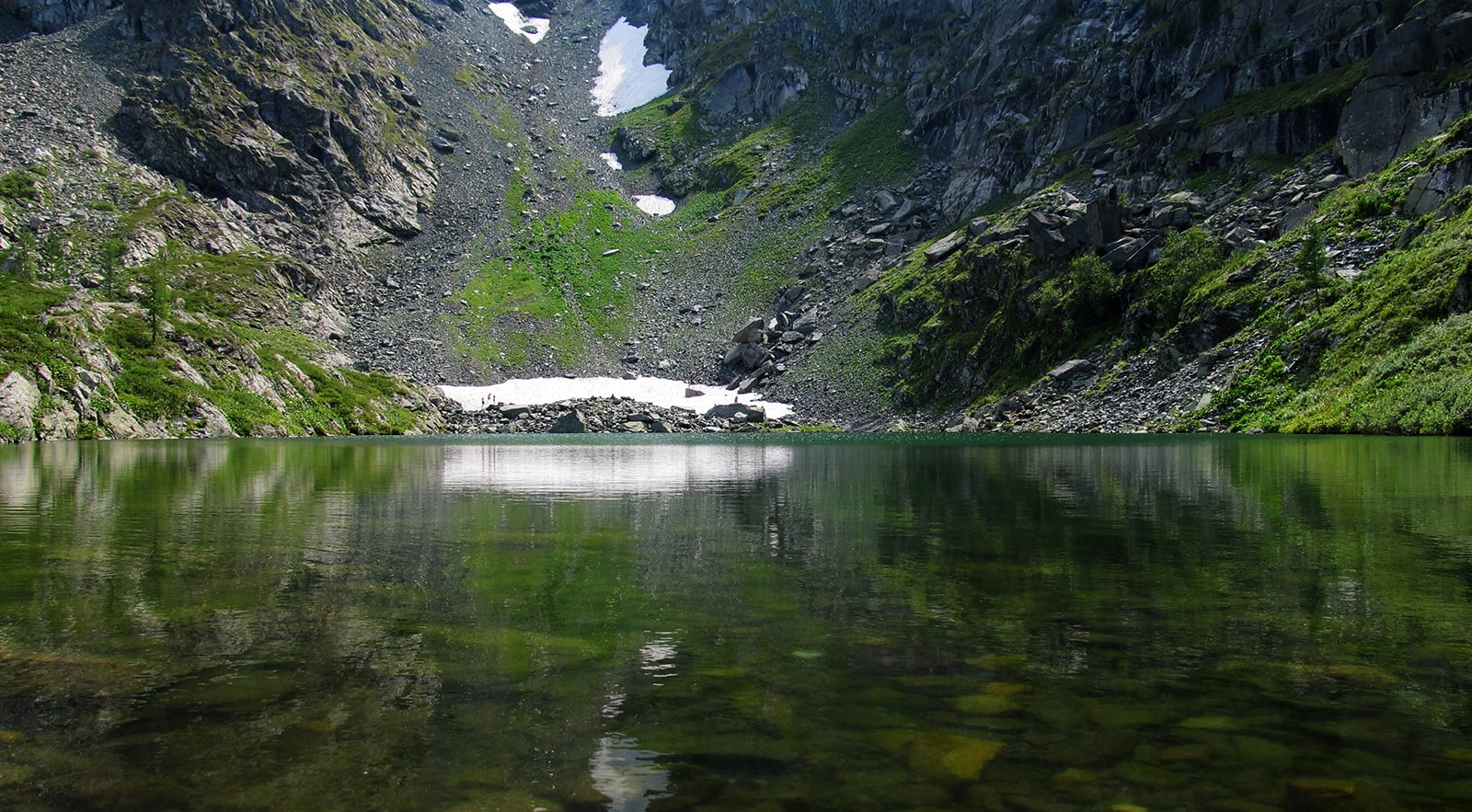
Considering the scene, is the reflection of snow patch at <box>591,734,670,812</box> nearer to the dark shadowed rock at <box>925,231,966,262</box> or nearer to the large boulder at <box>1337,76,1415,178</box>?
the large boulder at <box>1337,76,1415,178</box>

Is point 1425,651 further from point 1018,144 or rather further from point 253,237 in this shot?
point 253,237

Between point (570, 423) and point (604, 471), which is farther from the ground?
point (570, 423)

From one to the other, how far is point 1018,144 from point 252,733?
143 metres

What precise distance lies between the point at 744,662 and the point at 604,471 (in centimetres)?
2786

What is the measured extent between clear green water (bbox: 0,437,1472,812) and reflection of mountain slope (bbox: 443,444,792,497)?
9.09 metres

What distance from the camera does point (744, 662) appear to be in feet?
26.1

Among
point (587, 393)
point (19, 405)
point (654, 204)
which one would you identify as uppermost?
point (654, 204)

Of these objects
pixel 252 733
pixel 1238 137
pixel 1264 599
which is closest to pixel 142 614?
pixel 252 733

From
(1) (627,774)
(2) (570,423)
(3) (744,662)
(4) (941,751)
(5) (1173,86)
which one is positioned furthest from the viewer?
(5) (1173,86)

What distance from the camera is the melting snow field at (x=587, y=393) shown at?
123 metres

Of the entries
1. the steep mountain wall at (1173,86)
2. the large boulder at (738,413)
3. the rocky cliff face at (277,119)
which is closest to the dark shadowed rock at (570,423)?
the large boulder at (738,413)

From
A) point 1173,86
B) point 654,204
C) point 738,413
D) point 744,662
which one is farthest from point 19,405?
point 654,204

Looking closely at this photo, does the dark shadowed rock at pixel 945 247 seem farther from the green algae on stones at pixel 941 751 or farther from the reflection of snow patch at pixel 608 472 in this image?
the green algae on stones at pixel 941 751

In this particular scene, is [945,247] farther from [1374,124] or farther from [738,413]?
[1374,124]
